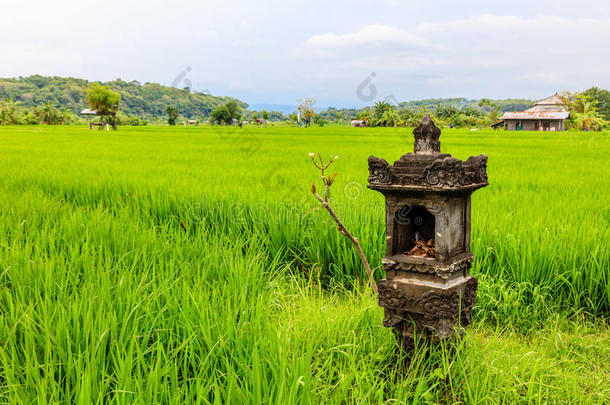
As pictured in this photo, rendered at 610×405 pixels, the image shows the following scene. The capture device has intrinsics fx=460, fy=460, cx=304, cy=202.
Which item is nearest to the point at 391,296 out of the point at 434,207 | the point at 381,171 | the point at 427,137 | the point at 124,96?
the point at 434,207

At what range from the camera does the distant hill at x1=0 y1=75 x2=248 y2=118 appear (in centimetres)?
3438

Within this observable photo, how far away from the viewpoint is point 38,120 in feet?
176

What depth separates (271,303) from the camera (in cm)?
272

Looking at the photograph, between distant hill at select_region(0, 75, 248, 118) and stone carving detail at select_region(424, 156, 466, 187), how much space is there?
13259mm

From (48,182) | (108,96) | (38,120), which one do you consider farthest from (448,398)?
(38,120)

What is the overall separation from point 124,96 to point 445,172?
201 ft

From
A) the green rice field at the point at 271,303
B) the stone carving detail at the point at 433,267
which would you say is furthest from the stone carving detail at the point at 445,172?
the green rice field at the point at 271,303

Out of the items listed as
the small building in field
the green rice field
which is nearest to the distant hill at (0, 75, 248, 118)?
the green rice field

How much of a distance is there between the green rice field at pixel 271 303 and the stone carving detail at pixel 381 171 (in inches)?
30.6

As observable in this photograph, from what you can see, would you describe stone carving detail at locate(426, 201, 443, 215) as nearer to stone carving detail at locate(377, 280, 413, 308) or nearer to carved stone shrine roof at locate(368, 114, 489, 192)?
carved stone shrine roof at locate(368, 114, 489, 192)

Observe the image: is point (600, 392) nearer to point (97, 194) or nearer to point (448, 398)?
point (448, 398)

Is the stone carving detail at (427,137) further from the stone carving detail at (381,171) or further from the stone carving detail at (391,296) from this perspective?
the stone carving detail at (391,296)

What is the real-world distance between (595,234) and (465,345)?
1763mm

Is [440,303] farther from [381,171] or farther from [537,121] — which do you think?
[537,121]
